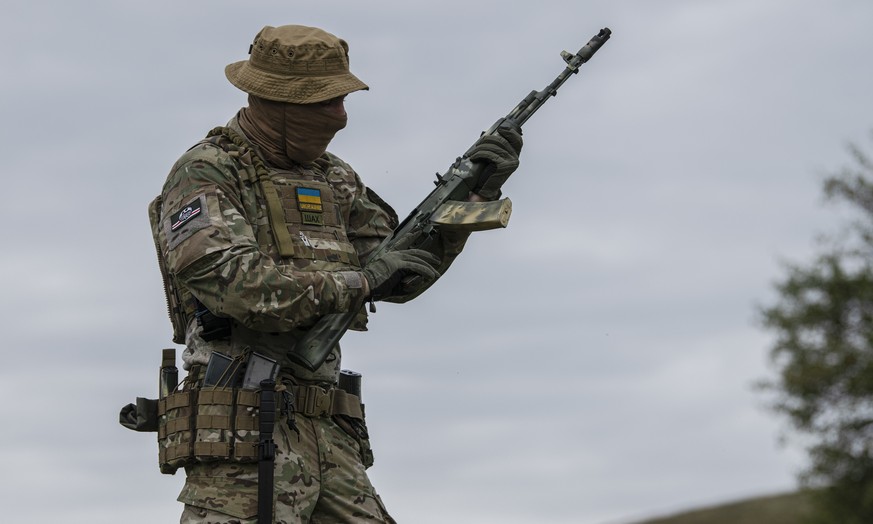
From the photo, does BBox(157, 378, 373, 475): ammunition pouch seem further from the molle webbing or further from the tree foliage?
the tree foliage

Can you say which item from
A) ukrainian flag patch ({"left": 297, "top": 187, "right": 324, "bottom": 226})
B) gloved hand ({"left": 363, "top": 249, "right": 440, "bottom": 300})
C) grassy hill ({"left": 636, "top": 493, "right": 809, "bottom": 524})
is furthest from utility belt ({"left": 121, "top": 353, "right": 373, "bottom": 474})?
grassy hill ({"left": 636, "top": 493, "right": 809, "bottom": 524})

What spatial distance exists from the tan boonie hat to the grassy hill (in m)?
27.3

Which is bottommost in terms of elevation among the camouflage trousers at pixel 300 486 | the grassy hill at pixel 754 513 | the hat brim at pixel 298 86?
the camouflage trousers at pixel 300 486

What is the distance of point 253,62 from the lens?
27.2 feet

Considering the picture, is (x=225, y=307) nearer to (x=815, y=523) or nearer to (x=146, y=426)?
(x=146, y=426)

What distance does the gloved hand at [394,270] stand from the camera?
810 centimetres

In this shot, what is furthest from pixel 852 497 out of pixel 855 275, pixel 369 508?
pixel 369 508

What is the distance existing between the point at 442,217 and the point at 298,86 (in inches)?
43.1

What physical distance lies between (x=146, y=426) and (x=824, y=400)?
41517 millimetres

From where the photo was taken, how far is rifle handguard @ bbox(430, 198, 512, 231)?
8.43 m

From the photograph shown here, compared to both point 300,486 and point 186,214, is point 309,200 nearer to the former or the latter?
point 186,214

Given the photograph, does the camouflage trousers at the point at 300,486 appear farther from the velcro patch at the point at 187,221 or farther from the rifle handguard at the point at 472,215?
the rifle handguard at the point at 472,215

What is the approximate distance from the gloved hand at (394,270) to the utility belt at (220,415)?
59cm

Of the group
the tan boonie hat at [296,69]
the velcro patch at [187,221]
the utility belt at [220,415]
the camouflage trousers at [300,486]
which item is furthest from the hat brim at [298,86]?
the camouflage trousers at [300,486]
